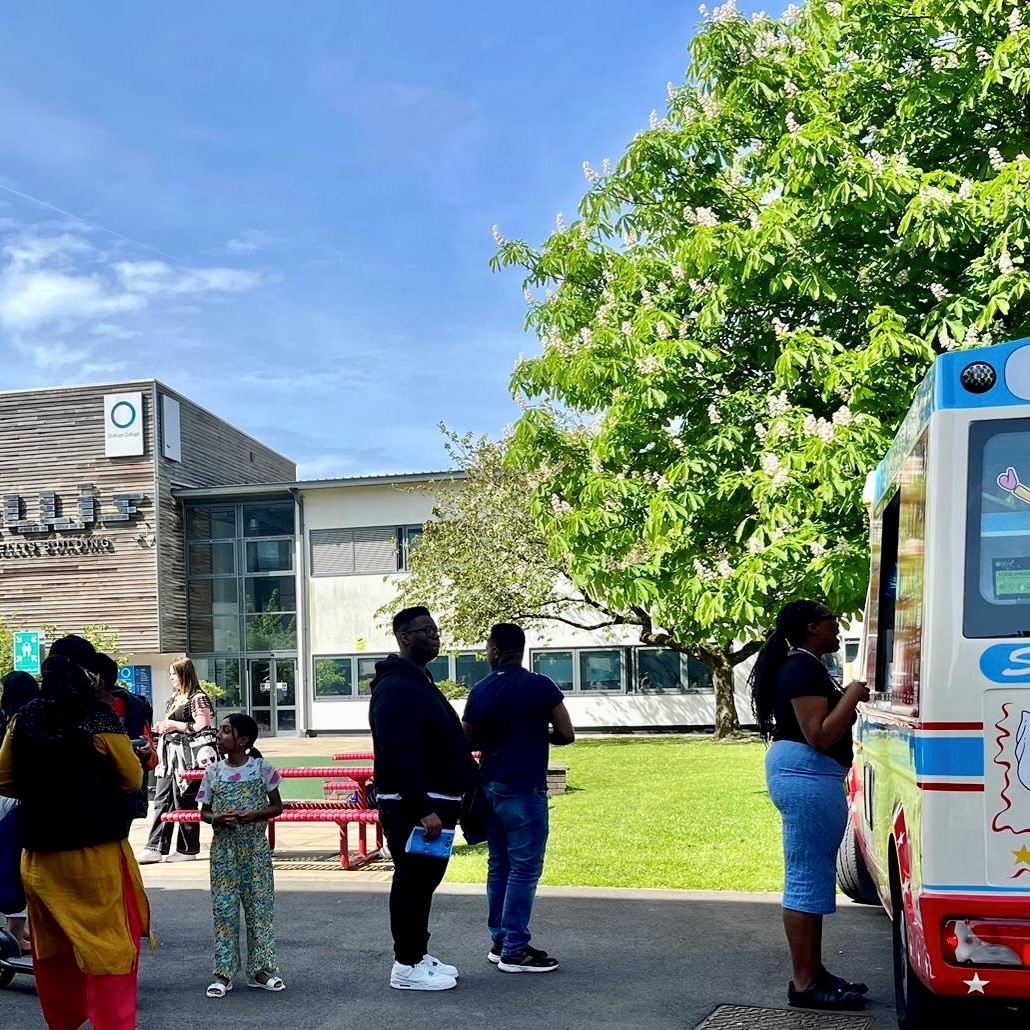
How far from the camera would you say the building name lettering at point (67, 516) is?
4162 cm

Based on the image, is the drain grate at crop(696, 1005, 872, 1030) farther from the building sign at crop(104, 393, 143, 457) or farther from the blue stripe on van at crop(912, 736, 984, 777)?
the building sign at crop(104, 393, 143, 457)

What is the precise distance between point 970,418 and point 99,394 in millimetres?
40179

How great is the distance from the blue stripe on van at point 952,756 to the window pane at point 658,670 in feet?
114

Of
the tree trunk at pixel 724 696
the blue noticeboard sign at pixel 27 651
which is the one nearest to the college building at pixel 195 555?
the tree trunk at pixel 724 696

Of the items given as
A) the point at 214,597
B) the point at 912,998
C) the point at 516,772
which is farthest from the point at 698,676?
the point at 912,998

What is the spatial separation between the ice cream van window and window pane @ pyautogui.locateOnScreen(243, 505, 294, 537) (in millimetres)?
39187

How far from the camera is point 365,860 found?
11.8 meters

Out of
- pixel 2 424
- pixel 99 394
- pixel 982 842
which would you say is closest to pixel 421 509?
pixel 99 394

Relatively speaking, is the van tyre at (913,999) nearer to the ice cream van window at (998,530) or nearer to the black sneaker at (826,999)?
the black sneaker at (826,999)

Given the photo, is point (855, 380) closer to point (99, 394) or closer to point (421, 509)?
point (421, 509)

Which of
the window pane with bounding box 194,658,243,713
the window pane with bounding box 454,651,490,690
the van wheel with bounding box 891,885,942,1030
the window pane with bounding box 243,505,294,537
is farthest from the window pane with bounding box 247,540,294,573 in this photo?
Result: the van wheel with bounding box 891,885,942,1030

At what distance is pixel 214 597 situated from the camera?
43.8m

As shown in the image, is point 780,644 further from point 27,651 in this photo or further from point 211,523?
point 211,523

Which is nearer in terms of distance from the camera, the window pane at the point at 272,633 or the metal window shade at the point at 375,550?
the metal window shade at the point at 375,550
